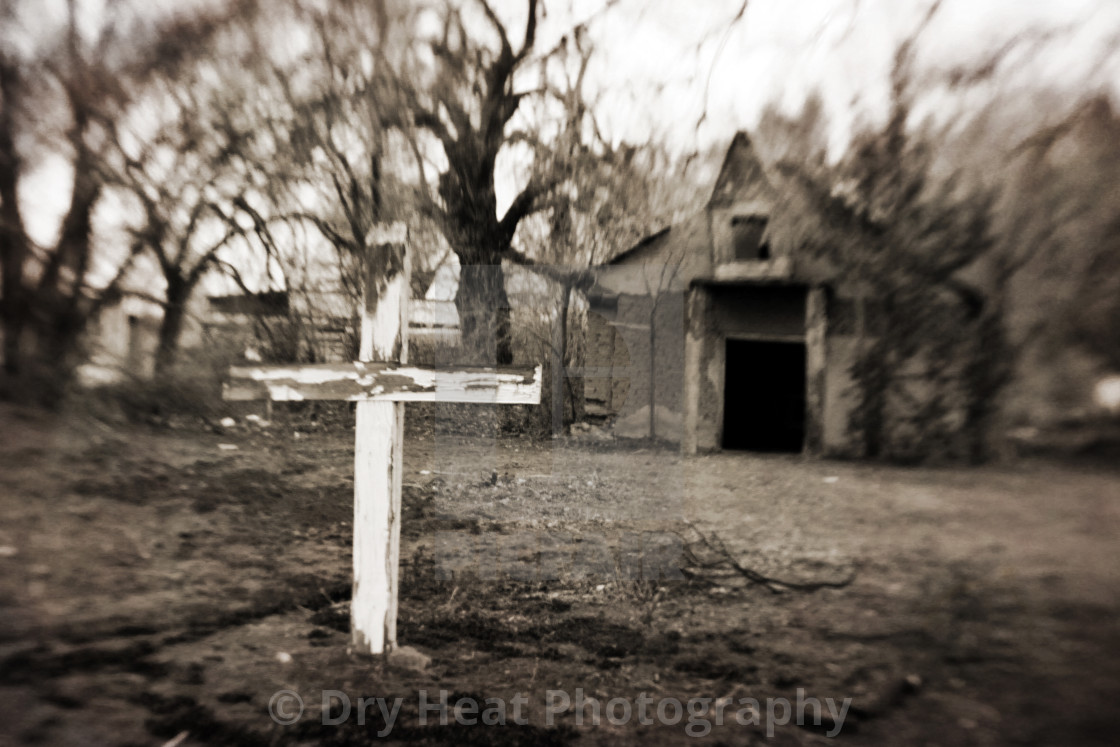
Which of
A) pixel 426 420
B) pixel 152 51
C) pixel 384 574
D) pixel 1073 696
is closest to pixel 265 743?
pixel 384 574

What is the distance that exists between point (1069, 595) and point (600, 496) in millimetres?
1547

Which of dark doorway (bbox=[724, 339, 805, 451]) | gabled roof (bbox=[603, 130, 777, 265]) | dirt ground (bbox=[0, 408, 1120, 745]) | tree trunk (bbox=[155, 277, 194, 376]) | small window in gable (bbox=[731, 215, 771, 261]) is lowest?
dirt ground (bbox=[0, 408, 1120, 745])

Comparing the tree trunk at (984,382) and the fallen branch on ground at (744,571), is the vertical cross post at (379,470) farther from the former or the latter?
the tree trunk at (984,382)

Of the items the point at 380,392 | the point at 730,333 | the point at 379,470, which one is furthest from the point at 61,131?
the point at 730,333

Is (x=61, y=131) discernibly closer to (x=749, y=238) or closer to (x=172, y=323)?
(x=172, y=323)

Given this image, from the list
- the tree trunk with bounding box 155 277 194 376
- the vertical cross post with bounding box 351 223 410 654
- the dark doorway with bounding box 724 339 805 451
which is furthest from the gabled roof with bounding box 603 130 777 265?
the tree trunk with bounding box 155 277 194 376

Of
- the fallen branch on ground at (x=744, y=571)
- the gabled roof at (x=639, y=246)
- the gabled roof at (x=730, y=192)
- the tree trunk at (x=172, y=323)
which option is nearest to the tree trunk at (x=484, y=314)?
the gabled roof at (x=639, y=246)

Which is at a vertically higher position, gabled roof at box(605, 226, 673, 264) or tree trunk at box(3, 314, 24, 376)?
gabled roof at box(605, 226, 673, 264)

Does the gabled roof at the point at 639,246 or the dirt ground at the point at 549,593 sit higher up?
the gabled roof at the point at 639,246

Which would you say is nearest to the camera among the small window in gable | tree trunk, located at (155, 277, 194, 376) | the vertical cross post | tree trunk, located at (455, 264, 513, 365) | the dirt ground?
the dirt ground

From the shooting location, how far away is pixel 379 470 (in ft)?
7.03

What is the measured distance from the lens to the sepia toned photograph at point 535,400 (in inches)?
65.2

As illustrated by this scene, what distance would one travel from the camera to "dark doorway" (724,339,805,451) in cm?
212

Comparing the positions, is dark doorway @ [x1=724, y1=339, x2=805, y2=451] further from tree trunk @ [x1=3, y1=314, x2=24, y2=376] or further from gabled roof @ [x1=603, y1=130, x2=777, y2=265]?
tree trunk @ [x1=3, y1=314, x2=24, y2=376]
